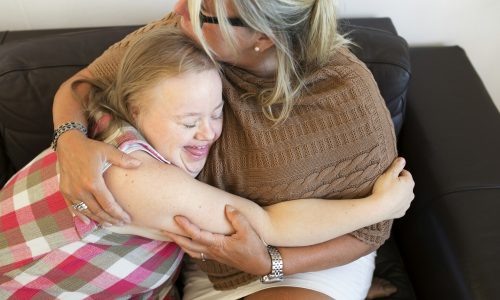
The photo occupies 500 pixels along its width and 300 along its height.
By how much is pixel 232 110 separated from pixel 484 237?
2.36 feet

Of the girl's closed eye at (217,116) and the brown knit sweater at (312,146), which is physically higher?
the girl's closed eye at (217,116)

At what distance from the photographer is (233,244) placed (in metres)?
1.02

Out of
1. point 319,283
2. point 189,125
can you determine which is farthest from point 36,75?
point 319,283

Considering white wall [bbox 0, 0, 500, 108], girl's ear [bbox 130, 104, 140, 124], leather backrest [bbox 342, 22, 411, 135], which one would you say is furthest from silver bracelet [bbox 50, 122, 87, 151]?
leather backrest [bbox 342, 22, 411, 135]

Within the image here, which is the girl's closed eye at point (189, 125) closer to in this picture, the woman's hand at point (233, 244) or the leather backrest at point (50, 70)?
the woman's hand at point (233, 244)

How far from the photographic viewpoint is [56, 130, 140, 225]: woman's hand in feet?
3.07

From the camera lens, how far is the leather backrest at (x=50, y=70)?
1352 mm

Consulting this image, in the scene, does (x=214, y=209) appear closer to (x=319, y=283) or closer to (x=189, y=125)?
(x=189, y=125)

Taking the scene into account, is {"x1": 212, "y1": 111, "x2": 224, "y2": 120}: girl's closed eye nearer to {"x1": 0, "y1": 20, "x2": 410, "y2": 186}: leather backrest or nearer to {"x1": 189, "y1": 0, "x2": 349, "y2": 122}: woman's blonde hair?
{"x1": 189, "y1": 0, "x2": 349, "y2": 122}: woman's blonde hair

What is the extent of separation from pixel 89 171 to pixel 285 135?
1.55 ft

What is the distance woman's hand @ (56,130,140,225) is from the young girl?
19 millimetres

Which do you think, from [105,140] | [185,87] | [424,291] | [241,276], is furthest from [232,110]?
[424,291]

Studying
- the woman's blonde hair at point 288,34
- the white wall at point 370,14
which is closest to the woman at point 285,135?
the woman's blonde hair at point 288,34

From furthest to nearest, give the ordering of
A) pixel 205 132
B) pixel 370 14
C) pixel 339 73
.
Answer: pixel 370 14 → pixel 339 73 → pixel 205 132
